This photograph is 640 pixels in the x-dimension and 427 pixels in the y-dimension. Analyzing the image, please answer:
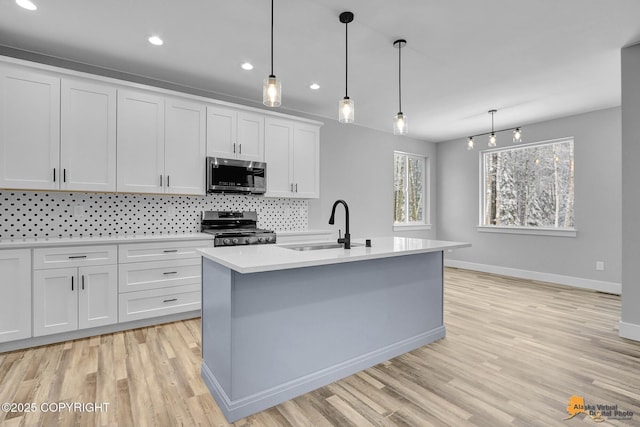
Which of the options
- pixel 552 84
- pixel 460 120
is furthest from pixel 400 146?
pixel 552 84

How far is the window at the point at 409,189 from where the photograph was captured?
6488 millimetres

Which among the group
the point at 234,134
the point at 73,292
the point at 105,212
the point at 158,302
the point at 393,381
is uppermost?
the point at 234,134

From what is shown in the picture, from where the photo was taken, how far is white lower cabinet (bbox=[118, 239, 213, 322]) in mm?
3129

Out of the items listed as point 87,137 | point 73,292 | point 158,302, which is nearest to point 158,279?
point 158,302

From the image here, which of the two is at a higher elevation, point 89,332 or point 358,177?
point 358,177

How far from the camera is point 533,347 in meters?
2.81

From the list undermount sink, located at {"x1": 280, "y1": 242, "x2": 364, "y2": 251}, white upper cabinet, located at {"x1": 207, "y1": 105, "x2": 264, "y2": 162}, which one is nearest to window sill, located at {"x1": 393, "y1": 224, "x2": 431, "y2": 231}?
white upper cabinet, located at {"x1": 207, "y1": 105, "x2": 264, "y2": 162}

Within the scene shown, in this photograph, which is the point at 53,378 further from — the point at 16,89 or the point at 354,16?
the point at 354,16

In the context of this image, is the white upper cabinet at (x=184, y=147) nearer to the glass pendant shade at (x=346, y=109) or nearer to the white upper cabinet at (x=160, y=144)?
the white upper cabinet at (x=160, y=144)

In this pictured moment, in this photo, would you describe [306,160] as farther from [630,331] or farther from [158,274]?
[630,331]

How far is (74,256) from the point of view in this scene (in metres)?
2.89

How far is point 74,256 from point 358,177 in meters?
4.12

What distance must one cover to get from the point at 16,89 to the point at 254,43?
6.80 ft

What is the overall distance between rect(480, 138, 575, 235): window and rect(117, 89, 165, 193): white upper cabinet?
5680 mm
